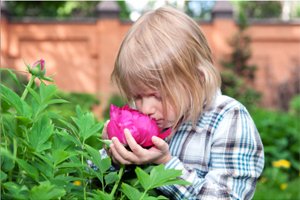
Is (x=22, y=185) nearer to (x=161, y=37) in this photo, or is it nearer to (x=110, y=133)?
(x=110, y=133)

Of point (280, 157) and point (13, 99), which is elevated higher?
point (13, 99)

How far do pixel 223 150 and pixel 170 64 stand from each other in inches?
9.4

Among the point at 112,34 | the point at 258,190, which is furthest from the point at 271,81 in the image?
the point at 258,190

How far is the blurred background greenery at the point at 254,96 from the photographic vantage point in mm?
4861

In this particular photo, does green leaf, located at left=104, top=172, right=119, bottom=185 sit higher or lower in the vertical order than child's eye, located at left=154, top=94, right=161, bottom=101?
lower

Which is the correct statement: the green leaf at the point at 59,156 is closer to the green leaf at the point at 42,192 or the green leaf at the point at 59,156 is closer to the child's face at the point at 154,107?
the green leaf at the point at 42,192

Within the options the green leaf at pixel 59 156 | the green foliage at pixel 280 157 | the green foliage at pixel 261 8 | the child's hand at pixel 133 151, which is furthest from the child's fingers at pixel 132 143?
the green foliage at pixel 261 8

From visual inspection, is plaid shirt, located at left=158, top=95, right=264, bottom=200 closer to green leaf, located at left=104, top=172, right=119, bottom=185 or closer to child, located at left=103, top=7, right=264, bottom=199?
child, located at left=103, top=7, right=264, bottom=199

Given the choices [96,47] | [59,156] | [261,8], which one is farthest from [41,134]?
[261,8]

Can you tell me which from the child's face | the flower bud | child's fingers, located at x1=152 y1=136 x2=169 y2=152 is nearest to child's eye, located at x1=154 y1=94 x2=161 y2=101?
the child's face

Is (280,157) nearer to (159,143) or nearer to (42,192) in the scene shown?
(159,143)

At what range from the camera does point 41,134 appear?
898 millimetres

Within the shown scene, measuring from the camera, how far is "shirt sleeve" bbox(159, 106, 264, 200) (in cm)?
129

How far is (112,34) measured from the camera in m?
14.3
